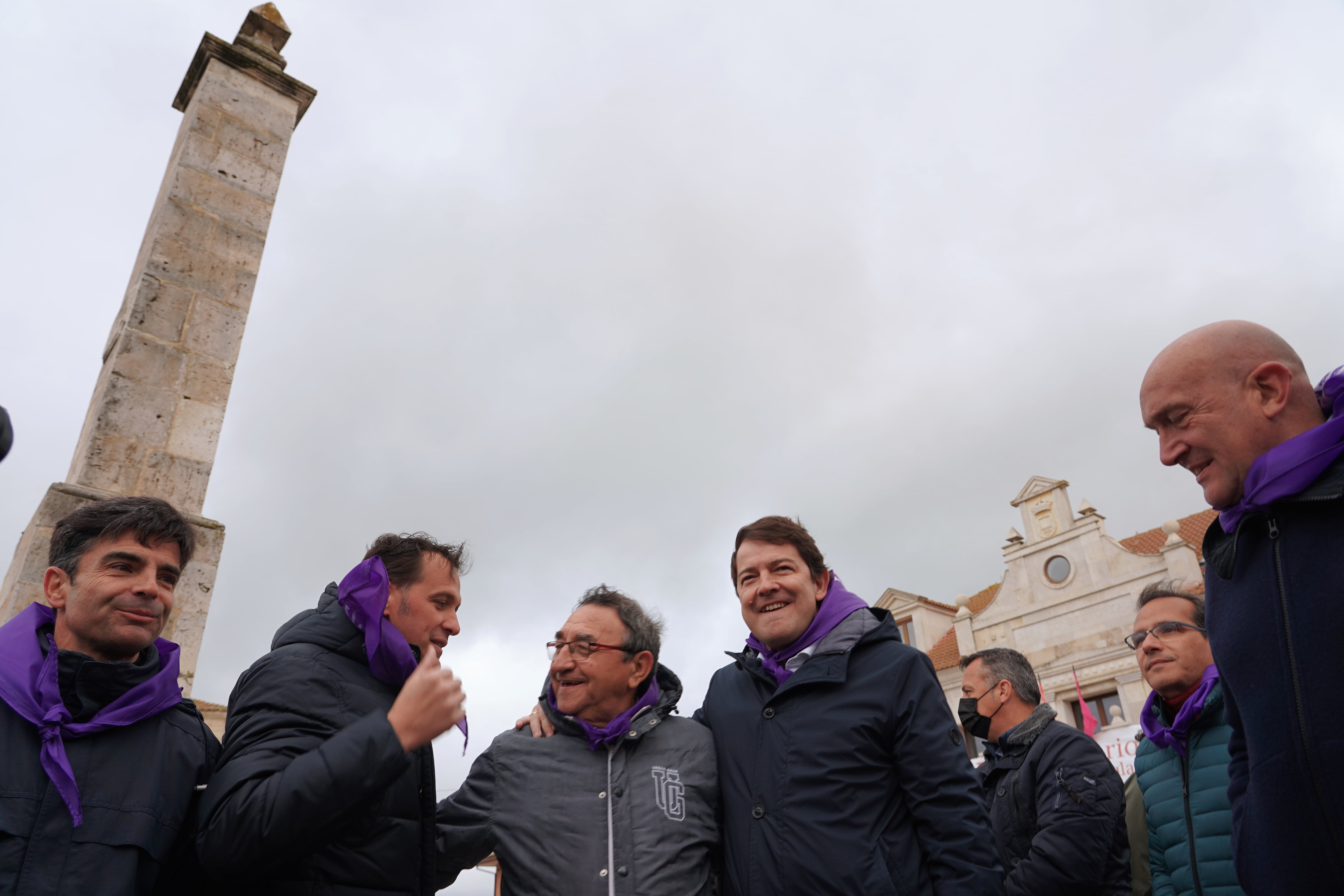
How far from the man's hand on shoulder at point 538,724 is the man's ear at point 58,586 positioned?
1431 millimetres

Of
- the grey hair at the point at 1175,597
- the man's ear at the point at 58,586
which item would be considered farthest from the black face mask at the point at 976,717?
the man's ear at the point at 58,586

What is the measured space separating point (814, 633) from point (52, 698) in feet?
7.04

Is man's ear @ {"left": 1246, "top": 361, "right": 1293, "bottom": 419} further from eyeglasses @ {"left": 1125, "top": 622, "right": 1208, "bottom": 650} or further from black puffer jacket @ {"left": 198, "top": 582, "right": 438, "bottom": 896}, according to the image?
black puffer jacket @ {"left": 198, "top": 582, "right": 438, "bottom": 896}

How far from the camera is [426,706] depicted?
1931 mm

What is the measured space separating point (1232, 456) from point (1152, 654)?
1.65 meters

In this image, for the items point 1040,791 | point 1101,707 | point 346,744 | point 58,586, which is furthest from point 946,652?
point 58,586

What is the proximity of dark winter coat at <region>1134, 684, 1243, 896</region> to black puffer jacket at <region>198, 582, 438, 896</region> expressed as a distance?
262cm

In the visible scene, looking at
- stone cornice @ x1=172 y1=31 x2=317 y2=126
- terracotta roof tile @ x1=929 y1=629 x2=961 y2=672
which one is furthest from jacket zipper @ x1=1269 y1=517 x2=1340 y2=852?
terracotta roof tile @ x1=929 y1=629 x2=961 y2=672

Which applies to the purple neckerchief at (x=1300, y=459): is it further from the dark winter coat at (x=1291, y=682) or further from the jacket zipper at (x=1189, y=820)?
the jacket zipper at (x=1189, y=820)

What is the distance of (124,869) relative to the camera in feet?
5.87

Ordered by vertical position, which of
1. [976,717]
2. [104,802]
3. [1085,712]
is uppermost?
[1085,712]

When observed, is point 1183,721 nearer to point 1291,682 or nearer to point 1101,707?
point 1291,682

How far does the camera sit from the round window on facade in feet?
63.8

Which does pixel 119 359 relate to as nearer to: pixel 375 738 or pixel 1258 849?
pixel 375 738
